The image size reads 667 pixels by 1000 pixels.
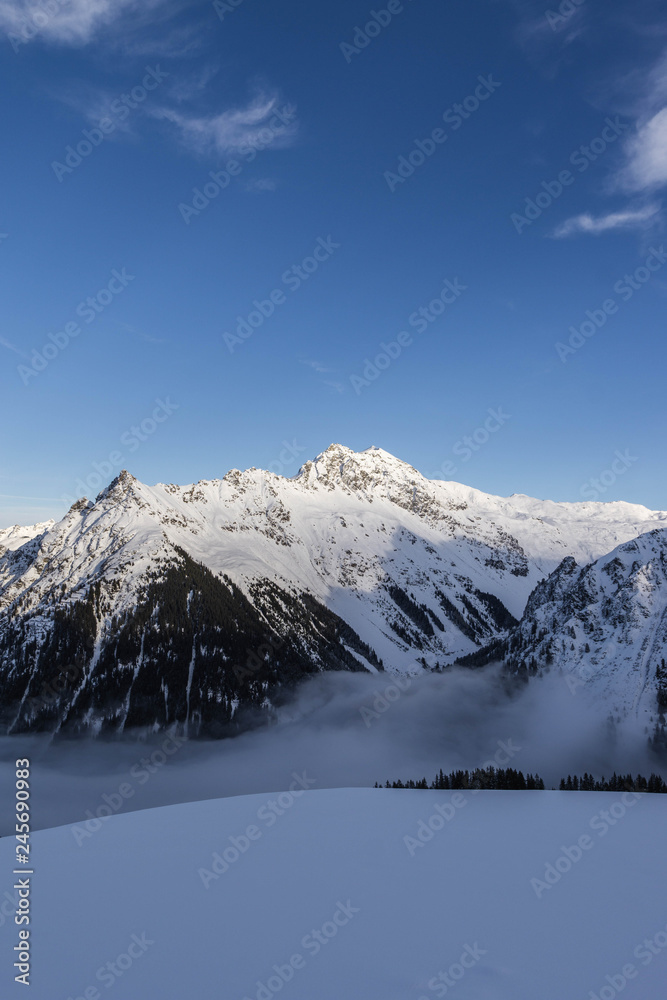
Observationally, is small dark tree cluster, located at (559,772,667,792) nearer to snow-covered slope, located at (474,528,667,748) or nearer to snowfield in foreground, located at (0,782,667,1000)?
snowfield in foreground, located at (0,782,667,1000)

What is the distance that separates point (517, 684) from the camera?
6570 inches

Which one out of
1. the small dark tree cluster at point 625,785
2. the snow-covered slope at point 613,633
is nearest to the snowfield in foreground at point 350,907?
the small dark tree cluster at point 625,785

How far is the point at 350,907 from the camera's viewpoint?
1030 centimetres

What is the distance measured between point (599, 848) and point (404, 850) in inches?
199

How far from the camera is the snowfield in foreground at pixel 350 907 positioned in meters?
8.04

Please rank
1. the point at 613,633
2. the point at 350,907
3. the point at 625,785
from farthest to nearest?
1. the point at 613,633
2. the point at 625,785
3. the point at 350,907

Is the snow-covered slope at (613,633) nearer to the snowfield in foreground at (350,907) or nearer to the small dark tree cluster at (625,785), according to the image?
the small dark tree cluster at (625,785)

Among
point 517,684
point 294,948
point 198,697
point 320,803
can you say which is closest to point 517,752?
point 517,684

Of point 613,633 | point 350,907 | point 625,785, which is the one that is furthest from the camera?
point 613,633

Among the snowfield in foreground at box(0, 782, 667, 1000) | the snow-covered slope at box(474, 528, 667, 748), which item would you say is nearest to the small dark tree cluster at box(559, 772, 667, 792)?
the snowfield in foreground at box(0, 782, 667, 1000)

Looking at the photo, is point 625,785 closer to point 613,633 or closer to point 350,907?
point 350,907

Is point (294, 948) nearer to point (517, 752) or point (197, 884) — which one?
point (197, 884)

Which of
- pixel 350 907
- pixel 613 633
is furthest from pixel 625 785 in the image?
pixel 613 633

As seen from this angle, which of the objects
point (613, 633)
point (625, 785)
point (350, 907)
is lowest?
point (613, 633)
